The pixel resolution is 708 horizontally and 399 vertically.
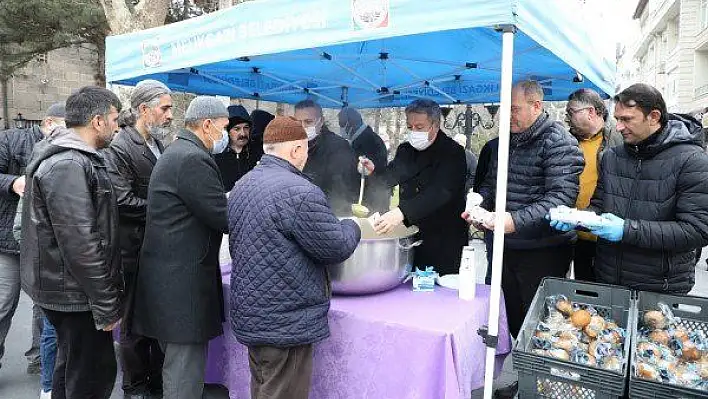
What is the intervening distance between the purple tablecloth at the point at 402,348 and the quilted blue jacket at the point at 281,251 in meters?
0.28

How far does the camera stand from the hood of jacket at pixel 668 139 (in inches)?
86.2

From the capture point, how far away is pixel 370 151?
4.69 m

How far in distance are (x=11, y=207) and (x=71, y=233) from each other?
63.0 inches

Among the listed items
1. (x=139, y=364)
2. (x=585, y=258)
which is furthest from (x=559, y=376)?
(x=139, y=364)

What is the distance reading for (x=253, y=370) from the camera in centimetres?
214

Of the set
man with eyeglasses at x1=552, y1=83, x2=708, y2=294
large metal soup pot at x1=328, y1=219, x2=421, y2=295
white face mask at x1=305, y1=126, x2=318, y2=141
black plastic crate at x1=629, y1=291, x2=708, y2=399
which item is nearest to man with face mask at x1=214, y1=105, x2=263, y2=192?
white face mask at x1=305, y1=126, x2=318, y2=141

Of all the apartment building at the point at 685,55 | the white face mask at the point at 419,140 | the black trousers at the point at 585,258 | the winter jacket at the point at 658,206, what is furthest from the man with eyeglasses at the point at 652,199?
the apartment building at the point at 685,55

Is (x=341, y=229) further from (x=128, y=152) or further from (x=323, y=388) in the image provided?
(x=128, y=152)

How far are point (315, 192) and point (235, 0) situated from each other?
14.4m

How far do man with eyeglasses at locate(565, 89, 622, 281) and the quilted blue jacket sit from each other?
5.57 feet

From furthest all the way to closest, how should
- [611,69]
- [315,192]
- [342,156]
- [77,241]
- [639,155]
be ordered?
[342,156]
[611,69]
[639,155]
[77,241]
[315,192]

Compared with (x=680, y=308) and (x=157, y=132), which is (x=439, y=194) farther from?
(x=157, y=132)

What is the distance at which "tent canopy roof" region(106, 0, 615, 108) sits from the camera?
2055mm

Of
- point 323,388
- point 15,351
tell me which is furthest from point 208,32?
point 15,351
